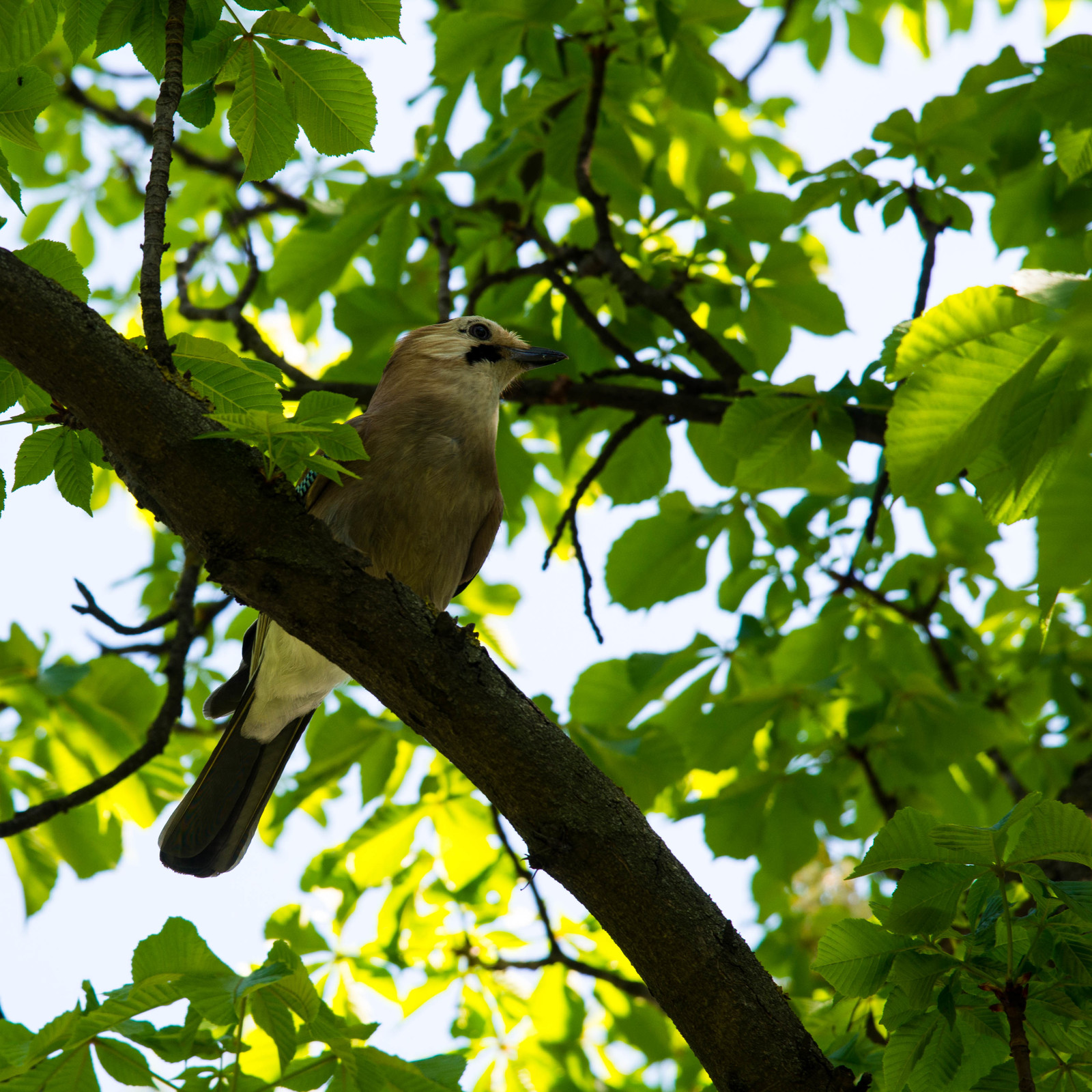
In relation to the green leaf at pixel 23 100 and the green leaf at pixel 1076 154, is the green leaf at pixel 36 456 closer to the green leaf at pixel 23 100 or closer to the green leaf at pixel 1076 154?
the green leaf at pixel 23 100

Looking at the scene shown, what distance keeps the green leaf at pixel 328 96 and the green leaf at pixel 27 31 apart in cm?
50

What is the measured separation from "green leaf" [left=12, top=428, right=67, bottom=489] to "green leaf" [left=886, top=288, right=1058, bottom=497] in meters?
2.00

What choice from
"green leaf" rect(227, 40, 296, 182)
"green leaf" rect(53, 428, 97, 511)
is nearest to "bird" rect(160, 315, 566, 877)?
"green leaf" rect(53, 428, 97, 511)

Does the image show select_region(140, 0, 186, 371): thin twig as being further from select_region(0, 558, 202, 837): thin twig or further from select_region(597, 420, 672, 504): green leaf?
select_region(597, 420, 672, 504): green leaf

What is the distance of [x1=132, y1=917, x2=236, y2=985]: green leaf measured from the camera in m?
Answer: 2.65

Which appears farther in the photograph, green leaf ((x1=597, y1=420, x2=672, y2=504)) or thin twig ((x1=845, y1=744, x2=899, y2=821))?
green leaf ((x1=597, y1=420, x2=672, y2=504))

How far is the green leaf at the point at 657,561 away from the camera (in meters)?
4.55

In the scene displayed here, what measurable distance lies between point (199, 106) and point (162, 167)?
0.27m

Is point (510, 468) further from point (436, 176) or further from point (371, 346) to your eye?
point (436, 176)

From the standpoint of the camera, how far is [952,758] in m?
4.36

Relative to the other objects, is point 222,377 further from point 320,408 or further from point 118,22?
point 118,22

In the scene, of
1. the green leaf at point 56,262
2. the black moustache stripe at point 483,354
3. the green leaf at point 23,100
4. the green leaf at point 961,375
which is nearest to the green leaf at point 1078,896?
the green leaf at point 961,375

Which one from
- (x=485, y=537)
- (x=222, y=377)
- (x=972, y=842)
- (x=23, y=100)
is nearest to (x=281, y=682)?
(x=485, y=537)

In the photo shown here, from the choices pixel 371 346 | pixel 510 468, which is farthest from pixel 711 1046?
pixel 371 346
